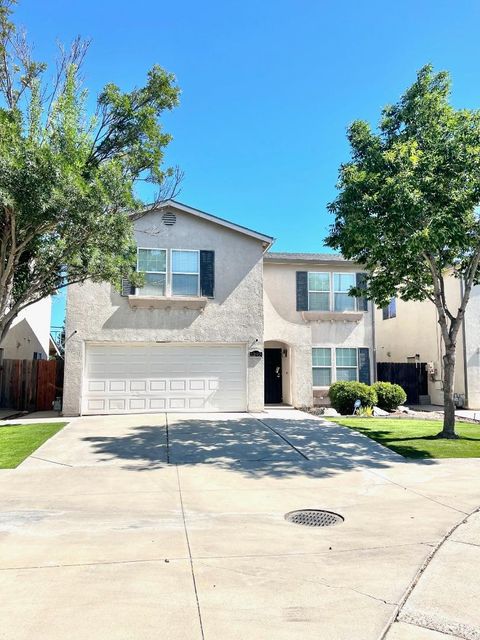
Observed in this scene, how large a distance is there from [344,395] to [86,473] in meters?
10.00

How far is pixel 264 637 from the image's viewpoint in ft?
10.8

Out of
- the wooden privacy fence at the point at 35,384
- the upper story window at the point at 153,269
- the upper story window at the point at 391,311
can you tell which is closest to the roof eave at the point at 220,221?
the upper story window at the point at 153,269

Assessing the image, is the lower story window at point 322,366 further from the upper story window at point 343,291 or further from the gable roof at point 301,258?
the gable roof at point 301,258

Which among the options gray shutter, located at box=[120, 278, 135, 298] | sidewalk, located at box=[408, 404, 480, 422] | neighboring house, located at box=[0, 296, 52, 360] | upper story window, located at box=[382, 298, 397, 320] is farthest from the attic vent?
upper story window, located at box=[382, 298, 397, 320]

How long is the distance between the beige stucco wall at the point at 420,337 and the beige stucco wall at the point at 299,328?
3.59m

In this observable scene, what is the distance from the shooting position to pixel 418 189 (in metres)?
9.70

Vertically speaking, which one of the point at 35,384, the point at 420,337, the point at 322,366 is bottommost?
the point at 35,384

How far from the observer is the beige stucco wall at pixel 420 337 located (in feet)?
62.5

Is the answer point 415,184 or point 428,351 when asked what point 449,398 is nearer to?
point 415,184

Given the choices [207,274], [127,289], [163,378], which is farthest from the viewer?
[207,274]

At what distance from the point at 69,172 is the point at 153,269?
6.53 meters

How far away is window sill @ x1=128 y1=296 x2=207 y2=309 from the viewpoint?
1516 cm

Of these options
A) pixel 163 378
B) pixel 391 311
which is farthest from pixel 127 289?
pixel 391 311

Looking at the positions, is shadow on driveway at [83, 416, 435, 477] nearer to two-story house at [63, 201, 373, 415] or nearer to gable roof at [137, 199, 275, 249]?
two-story house at [63, 201, 373, 415]
